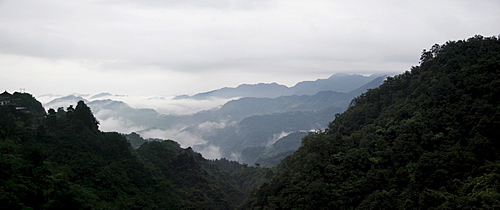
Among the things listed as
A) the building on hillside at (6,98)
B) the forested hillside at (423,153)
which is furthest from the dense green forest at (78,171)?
the forested hillside at (423,153)

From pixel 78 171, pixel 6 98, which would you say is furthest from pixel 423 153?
pixel 6 98

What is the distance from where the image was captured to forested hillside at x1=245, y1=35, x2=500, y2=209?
16.5m

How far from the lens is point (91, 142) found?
30.2m

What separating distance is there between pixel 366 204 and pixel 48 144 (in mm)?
26540

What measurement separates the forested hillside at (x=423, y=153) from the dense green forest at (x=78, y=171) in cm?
1197

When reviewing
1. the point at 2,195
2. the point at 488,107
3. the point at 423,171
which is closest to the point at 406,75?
the point at 488,107

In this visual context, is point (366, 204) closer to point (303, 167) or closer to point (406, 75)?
point (303, 167)

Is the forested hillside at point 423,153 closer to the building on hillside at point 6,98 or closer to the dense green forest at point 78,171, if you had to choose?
the dense green forest at point 78,171

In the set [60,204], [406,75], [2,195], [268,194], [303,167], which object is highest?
[406,75]

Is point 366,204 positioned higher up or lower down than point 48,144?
lower down

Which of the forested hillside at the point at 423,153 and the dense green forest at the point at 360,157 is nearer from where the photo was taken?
the dense green forest at the point at 360,157

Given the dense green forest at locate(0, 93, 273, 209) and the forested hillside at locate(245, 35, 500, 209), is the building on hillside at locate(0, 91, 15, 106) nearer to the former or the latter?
the dense green forest at locate(0, 93, 273, 209)

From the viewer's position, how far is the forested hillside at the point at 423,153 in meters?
16.5

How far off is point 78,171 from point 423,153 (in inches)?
1029
